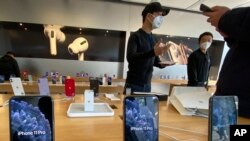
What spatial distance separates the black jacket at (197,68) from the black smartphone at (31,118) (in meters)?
2.44

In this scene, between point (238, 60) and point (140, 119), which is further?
point (238, 60)

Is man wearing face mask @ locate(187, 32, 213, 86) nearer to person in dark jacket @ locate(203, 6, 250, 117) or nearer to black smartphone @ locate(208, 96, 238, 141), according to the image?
A: person in dark jacket @ locate(203, 6, 250, 117)

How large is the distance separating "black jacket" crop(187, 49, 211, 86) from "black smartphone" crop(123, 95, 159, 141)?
89.3 inches

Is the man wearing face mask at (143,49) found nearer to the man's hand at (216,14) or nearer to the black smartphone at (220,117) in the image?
the man's hand at (216,14)

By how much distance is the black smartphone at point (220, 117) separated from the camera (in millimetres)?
581

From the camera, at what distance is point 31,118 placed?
51 centimetres

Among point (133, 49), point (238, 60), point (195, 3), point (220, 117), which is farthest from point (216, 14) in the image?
point (195, 3)

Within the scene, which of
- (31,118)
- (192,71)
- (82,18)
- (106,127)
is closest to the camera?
(31,118)

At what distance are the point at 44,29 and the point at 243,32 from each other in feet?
11.6

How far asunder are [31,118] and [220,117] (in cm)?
52

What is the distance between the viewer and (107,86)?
10.5 ft

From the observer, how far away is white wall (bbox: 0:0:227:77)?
361cm

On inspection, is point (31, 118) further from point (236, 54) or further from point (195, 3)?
point (195, 3)

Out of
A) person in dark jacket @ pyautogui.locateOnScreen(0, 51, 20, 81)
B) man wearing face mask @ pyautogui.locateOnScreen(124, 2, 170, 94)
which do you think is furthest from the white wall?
man wearing face mask @ pyautogui.locateOnScreen(124, 2, 170, 94)
